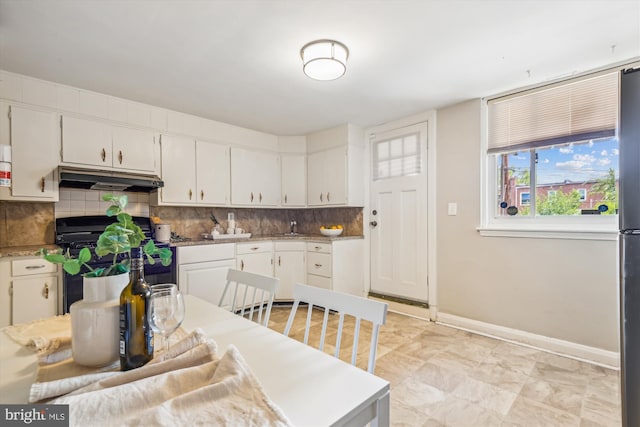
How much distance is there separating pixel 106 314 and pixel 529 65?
297cm

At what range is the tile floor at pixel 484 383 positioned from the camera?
1.65m

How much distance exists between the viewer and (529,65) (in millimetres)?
2283

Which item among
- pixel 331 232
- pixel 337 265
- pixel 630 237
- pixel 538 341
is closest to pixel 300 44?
pixel 630 237

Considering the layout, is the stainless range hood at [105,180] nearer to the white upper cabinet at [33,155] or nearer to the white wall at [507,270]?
the white upper cabinet at [33,155]

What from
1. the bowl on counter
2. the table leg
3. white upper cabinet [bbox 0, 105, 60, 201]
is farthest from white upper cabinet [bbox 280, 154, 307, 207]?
the table leg

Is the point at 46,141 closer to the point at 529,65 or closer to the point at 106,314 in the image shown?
the point at 106,314

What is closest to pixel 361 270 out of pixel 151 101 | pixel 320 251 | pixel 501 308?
pixel 320 251

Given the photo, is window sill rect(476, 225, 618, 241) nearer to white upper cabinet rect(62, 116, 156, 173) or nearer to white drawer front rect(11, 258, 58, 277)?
white upper cabinet rect(62, 116, 156, 173)

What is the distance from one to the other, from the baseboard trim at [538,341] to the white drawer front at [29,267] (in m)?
3.51

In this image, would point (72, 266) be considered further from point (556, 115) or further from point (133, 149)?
point (556, 115)

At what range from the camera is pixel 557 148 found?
2.54 meters

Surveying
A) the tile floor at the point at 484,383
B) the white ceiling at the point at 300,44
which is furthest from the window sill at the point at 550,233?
the white ceiling at the point at 300,44

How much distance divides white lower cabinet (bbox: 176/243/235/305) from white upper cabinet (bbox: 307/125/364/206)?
1.35 metres

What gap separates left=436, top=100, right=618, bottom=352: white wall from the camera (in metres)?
2.28
